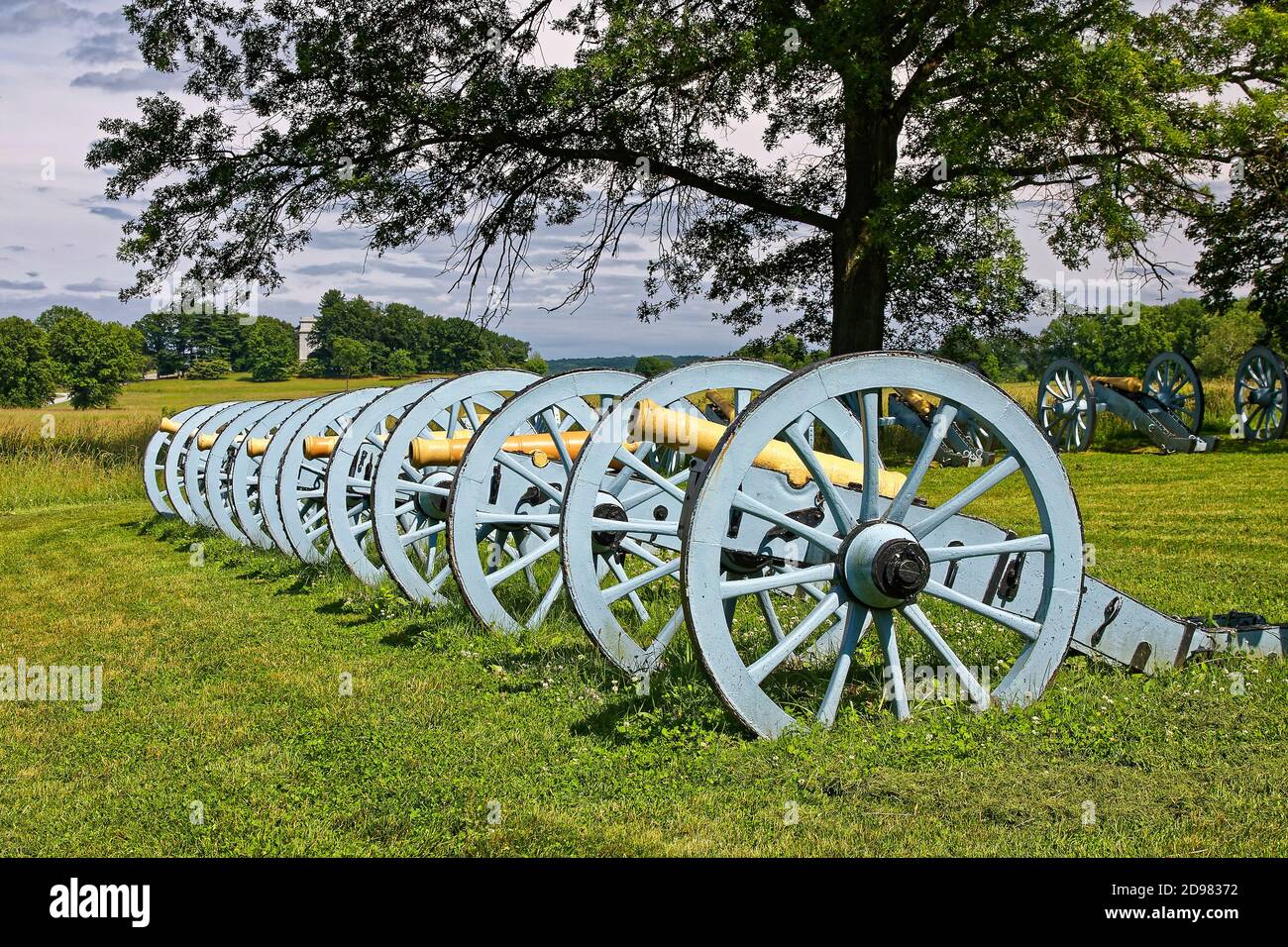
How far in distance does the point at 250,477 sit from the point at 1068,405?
50.8 ft

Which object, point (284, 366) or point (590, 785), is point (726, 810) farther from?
point (284, 366)

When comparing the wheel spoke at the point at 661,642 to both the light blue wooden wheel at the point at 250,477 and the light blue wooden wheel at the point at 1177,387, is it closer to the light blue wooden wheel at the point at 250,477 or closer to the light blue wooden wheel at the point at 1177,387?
the light blue wooden wheel at the point at 250,477

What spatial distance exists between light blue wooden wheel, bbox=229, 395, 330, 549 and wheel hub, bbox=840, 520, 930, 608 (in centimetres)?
758

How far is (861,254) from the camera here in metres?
16.1

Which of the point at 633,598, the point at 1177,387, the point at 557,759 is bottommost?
the point at 557,759

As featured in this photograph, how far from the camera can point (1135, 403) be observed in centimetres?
2009

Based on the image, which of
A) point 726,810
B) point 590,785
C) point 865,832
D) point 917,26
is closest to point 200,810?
point 590,785

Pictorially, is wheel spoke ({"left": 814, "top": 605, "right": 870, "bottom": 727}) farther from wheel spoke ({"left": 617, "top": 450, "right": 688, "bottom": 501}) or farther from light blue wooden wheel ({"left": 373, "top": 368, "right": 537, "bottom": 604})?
light blue wooden wheel ({"left": 373, "top": 368, "right": 537, "bottom": 604})

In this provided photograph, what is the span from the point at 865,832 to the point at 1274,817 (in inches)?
51.1

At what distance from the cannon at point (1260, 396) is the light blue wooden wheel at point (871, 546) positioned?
1827cm

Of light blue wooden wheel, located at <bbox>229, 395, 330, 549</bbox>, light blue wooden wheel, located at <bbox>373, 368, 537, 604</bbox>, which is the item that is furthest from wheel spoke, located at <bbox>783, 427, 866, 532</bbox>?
light blue wooden wheel, located at <bbox>229, 395, 330, 549</bbox>

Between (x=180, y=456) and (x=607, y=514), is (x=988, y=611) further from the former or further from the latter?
(x=180, y=456)

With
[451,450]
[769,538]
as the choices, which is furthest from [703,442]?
[451,450]

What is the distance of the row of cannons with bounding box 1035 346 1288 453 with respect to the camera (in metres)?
19.7
